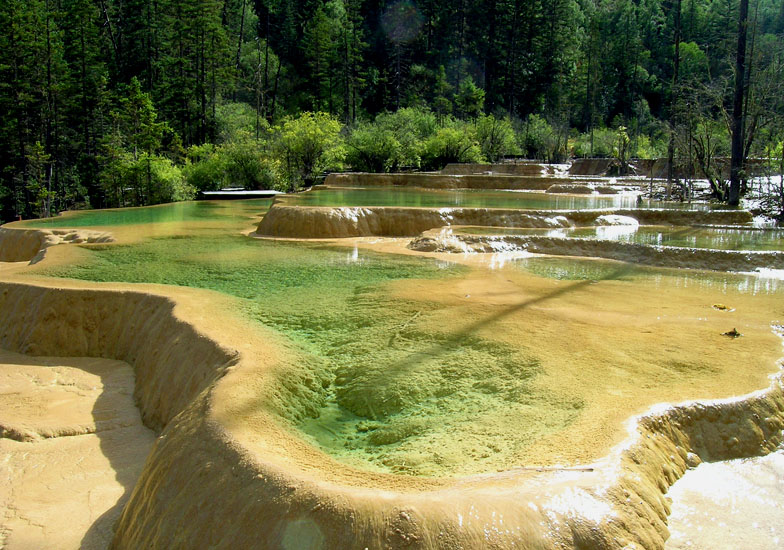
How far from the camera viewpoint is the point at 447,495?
9.84ft

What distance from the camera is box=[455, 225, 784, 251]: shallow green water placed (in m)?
11.9

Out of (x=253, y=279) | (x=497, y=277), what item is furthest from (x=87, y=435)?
(x=497, y=277)

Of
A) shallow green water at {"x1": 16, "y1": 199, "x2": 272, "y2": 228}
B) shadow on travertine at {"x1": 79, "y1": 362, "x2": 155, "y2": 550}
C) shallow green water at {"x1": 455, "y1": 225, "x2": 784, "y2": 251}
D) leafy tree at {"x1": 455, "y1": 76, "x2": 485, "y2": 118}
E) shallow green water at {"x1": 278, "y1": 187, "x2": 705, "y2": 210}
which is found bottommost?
shadow on travertine at {"x1": 79, "y1": 362, "x2": 155, "y2": 550}

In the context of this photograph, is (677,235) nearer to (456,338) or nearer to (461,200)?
(461,200)

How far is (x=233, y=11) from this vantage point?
59531 millimetres

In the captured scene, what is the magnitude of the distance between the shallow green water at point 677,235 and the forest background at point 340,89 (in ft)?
→ 19.3

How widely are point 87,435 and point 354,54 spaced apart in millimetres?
55054

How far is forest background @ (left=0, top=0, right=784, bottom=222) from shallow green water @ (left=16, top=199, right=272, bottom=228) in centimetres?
382

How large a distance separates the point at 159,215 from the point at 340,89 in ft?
135

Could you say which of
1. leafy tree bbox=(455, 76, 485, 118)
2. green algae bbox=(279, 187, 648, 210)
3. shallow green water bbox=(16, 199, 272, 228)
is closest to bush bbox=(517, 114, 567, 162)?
leafy tree bbox=(455, 76, 485, 118)

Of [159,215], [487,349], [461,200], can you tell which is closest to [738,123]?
[461,200]

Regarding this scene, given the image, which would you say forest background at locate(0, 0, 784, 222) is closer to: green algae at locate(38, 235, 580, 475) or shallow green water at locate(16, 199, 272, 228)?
shallow green water at locate(16, 199, 272, 228)

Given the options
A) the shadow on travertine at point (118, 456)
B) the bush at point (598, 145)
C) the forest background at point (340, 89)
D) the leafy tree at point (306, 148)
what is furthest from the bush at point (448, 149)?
the shadow on travertine at point (118, 456)

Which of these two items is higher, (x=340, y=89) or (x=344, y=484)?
(x=340, y=89)
